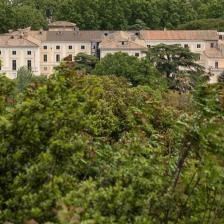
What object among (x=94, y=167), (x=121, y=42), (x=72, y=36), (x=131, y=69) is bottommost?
(x=131, y=69)

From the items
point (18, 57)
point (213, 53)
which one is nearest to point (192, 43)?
point (213, 53)

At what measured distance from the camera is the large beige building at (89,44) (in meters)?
57.9

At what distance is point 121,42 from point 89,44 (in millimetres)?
5249

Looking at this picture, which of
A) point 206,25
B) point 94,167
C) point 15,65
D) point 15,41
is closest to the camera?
point 94,167

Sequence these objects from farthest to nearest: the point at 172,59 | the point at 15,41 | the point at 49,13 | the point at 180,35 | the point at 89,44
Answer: the point at 49,13
the point at 89,44
the point at 180,35
the point at 15,41
the point at 172,59

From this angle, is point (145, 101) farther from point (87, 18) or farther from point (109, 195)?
point (87, 18)

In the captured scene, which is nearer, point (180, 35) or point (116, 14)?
point (180, 35)

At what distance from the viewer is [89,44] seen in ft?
206

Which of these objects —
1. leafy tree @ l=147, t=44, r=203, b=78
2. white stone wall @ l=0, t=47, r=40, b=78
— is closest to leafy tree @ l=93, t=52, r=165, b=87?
leafy tree @ l=147, t=44, r=203, b=78

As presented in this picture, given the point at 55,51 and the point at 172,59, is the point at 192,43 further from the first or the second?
the point at 172,59

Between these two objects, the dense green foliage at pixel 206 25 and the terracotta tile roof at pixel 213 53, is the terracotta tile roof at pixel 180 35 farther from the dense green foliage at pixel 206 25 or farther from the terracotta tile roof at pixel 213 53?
the dense green foliage at pixel 206 25

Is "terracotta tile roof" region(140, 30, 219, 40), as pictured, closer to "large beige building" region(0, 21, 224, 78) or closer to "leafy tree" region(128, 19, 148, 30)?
"large beige building" region(0, 21, 224, 78)

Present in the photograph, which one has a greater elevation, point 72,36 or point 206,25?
point 206,25

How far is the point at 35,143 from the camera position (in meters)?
8.23
